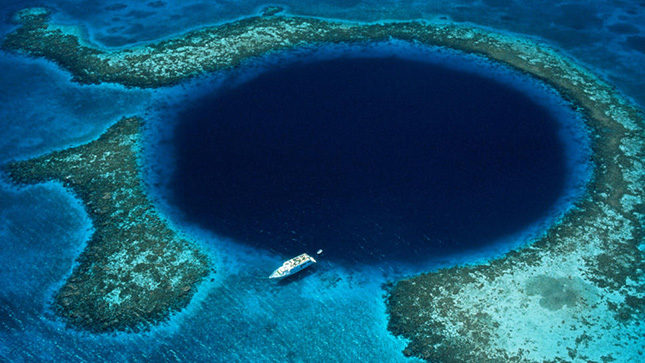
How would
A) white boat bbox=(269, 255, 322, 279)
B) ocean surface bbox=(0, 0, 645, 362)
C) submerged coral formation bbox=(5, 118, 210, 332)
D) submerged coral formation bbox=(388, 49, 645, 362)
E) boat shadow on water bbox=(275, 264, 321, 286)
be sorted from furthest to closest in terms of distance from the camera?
boat shadow on water bbox=(275, 264, 321, 286) → white boat bbox=(269, 255, 322, 279) → submerged coral formation bbox=(5, 118, 210, 332) → ocean surface bbox=(0, 0, 645, 362) → submerged coral formation bbox=(388, 49, 645, 362)

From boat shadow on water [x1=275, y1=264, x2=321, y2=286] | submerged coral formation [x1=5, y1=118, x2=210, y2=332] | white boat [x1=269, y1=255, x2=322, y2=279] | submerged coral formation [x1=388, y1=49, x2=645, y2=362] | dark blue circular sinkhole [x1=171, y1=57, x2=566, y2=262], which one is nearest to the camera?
submerged coral formation [x1=388, y1=49, x2=645, y2=362]

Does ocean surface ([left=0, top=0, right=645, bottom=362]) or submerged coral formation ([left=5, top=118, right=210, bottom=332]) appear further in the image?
submerged coral formation ([left=5, top=118, right=210, bottom=332])

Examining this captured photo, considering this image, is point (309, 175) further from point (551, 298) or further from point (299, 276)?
point (551, 298)

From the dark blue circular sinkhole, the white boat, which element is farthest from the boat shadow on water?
the dark blue circular sinkhole

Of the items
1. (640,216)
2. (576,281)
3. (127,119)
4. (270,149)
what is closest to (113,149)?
(127,119)

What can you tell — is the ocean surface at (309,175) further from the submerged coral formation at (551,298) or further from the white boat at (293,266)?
the submerged coral formation at (551,298)

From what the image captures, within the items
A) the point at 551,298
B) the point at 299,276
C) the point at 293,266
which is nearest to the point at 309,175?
the point at 293,266

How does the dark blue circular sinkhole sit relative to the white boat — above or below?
above

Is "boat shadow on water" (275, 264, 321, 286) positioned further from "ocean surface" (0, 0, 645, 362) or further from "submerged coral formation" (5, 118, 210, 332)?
"submerged coral formation" (5, 118, 210, 332)
